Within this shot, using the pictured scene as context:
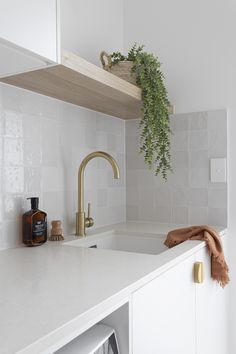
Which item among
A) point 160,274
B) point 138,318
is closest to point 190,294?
point 160,274

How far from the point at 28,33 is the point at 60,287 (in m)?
0.62

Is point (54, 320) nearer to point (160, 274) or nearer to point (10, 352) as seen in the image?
point (10, 352)

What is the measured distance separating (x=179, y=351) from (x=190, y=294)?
0.60ft

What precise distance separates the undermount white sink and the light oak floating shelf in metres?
0.59

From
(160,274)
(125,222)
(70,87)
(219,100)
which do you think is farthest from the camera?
(125,222)

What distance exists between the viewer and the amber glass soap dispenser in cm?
117

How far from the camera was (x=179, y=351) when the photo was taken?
1.01 meters

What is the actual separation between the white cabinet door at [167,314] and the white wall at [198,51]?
2.16 feet

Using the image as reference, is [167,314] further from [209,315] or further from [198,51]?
[198,51]

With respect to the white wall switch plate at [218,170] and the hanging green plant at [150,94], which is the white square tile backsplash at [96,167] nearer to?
the white wall switch plate at [218,170]

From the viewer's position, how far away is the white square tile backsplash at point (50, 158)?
1184 mm

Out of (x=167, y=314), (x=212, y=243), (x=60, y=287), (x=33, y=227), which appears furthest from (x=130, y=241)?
(x=60, y=287)

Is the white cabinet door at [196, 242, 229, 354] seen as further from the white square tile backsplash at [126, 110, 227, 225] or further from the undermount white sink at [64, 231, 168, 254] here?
the white square tile backsplash at [126, 110, 227, 225]

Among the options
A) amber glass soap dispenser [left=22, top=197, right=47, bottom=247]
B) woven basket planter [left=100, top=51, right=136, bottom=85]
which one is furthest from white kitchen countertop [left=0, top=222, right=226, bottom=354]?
woven basket planter [left=100, top=51, right=136, bottom=85]
